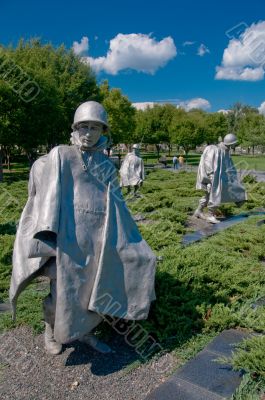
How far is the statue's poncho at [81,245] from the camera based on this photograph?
3180mm

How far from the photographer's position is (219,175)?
9609 millimetres

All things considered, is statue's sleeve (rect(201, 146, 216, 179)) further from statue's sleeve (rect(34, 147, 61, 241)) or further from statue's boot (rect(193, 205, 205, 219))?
statue's sleeve (rect(34, 147, 61, 241))

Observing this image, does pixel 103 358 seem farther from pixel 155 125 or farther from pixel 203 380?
pixel 155 125

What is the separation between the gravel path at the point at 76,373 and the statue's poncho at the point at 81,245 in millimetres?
426

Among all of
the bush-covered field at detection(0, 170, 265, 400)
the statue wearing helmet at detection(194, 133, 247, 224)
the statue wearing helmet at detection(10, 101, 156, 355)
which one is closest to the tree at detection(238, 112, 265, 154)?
the statue wearing helmet at detection(194, 133, 247, 224)

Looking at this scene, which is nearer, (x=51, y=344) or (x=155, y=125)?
(x=51, y=344)

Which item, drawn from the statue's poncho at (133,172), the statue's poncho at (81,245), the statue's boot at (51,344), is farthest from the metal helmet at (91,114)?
the statue's poncho at (133,172)

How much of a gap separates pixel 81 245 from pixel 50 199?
1.56ft

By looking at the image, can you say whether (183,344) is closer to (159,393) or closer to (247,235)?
(159,393)

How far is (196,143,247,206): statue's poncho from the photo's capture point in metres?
9.61

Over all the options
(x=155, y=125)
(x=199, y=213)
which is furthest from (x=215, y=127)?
(x=199, y=213)

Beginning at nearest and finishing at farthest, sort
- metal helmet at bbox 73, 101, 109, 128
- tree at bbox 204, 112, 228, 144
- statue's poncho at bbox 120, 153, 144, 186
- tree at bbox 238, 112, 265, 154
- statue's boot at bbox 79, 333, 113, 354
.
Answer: metal helmet at bbox 73, 101, 109, 128 < statue's boot at bbox 79, 333, 113, 354 < statue's poncho at bbox 120, 153, 144, 186 < tree at bbox 238, 112, 265, 154 < tree at bbox 204, 112, 228, 144

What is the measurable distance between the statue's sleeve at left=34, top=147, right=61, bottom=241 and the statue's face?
24 cm

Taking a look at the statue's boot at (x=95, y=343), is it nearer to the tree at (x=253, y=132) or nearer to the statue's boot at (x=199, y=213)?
the statue's boot at (x=199, y=213)
